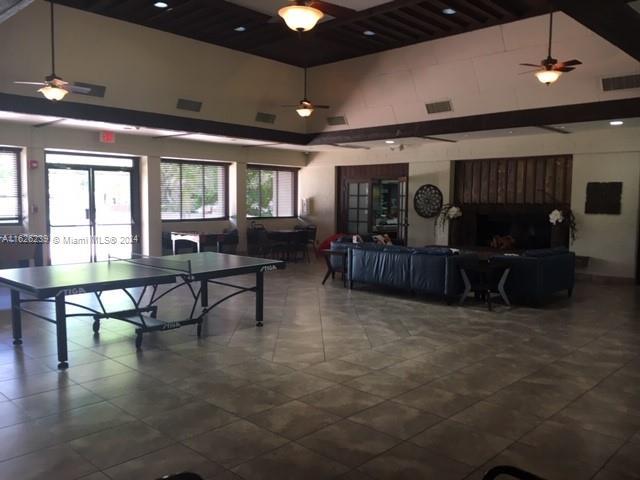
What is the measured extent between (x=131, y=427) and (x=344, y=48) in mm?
8111

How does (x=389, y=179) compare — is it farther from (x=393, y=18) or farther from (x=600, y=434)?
(x=600, y=434)

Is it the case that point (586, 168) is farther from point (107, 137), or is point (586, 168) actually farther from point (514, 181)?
point (107, 137)

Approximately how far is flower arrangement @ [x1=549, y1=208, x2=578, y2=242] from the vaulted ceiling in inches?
161

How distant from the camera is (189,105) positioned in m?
9.73

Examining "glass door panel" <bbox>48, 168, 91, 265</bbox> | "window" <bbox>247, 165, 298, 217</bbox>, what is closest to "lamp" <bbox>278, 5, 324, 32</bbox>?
"glass door panel" <bbox>48, 168, 91, 265</bbox>

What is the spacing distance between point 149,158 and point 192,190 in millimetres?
1587

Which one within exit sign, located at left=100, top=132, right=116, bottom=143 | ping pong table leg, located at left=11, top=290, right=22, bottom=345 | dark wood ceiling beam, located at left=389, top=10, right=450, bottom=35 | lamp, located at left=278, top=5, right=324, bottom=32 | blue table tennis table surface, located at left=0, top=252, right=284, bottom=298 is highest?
dark wood ceiling beam, located at left=389, top=10, right=450, bottom=35

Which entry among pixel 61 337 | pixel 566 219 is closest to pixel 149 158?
pixel 61 337

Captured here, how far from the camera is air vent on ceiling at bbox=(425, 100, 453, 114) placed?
953 centimetres

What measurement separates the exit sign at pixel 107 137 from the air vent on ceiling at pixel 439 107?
249 inches

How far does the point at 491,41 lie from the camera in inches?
317

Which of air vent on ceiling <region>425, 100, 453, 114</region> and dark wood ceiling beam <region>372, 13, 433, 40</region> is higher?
dark wood ceiling beam <region>372, 13, 433, 40</region>

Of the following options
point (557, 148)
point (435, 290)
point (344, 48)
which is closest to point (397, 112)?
point (344, 48)

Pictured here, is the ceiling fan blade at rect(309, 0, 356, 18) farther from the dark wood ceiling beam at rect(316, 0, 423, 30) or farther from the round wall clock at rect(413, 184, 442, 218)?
the round wall clock at rect(413, 184, 442, 218)
